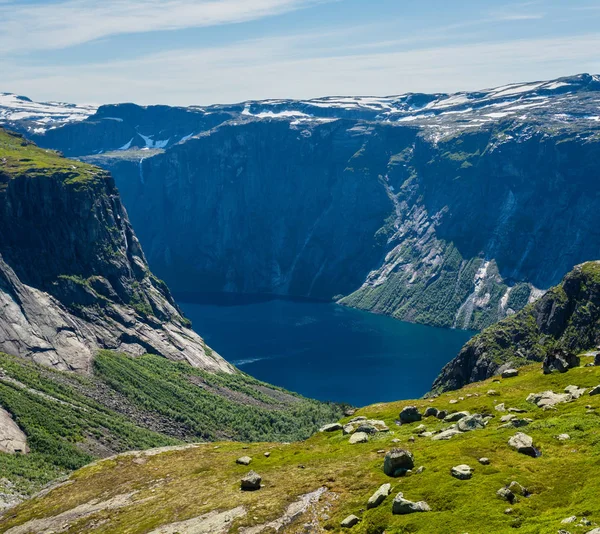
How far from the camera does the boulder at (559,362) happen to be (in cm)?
→ 9650

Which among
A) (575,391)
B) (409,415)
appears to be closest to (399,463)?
(409,415)

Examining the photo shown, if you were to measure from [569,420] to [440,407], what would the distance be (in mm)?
25026

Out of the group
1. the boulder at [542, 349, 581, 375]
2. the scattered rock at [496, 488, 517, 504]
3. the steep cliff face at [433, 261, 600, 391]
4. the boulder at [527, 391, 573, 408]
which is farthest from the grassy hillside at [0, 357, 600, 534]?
the steep cliff face at [433, 261, 600, 391]

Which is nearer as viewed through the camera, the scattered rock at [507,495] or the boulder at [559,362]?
the scattered rock at [507,495]

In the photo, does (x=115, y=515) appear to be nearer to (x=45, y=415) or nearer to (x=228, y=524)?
(x=228, y=524)

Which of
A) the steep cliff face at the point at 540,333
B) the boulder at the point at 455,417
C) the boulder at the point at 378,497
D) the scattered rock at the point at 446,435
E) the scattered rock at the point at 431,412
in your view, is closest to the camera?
the boulder at the point at 378,497

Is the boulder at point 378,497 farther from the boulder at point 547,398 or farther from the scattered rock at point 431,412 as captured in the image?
the scattered rock at point 431,412

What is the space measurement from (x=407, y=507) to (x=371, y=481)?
859 cm

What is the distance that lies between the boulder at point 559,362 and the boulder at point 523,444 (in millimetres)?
36830

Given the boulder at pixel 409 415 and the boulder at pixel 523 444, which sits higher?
the boulder at pixel 523 444

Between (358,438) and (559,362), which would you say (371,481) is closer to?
(358,438)

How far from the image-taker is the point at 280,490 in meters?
65.9

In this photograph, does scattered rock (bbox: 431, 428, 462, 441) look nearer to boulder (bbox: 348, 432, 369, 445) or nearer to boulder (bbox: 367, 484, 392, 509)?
boulder (bbox: 348, 432, 369, 445)

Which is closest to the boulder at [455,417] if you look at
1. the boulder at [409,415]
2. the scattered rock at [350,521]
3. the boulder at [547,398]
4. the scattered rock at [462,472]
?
the boulder at [409,415]
